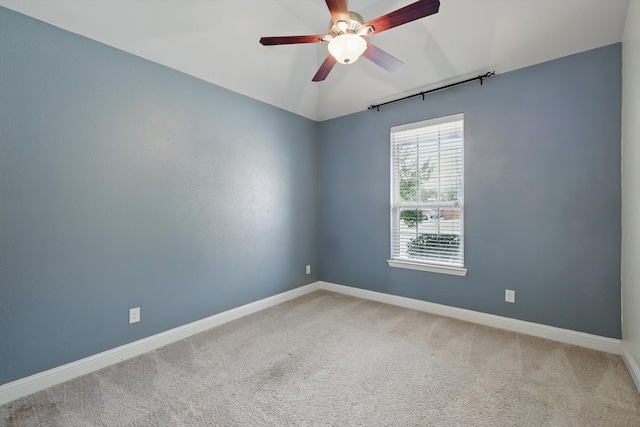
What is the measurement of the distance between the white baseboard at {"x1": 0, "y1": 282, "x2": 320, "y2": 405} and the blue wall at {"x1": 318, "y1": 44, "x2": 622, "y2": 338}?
82.8 inches

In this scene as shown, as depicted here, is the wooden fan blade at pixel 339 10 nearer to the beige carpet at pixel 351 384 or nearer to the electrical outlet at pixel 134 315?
the beige carpet at pixel 351 384

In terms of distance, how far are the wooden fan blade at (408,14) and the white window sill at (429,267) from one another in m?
2.47

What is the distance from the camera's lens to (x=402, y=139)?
3.59 metres

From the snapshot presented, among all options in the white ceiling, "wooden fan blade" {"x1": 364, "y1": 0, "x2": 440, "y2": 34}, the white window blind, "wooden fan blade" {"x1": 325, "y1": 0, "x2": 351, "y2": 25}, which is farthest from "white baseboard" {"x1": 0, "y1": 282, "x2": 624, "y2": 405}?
"wooden fan blade" {"x1": 325, "y1": 0, "x2": 351, "y2": 25}

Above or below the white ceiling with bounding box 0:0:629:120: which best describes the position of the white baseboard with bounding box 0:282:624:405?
below

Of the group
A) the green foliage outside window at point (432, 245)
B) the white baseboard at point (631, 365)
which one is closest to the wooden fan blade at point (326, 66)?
the green foliage outside window at point (432, 245)

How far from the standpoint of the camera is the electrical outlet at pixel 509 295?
9.32 ft

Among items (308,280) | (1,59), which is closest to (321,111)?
(308,280)

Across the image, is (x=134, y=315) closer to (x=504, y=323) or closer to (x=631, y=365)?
(x=504, y=323)

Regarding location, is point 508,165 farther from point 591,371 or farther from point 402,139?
point 591,371

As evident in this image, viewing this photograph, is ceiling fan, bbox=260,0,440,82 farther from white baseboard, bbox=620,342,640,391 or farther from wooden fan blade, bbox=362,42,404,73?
white baseboard, bbox=620,342,640,391

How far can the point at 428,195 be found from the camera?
3418mm

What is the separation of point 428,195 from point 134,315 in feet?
10.6

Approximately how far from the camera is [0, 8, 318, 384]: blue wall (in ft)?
6.34
